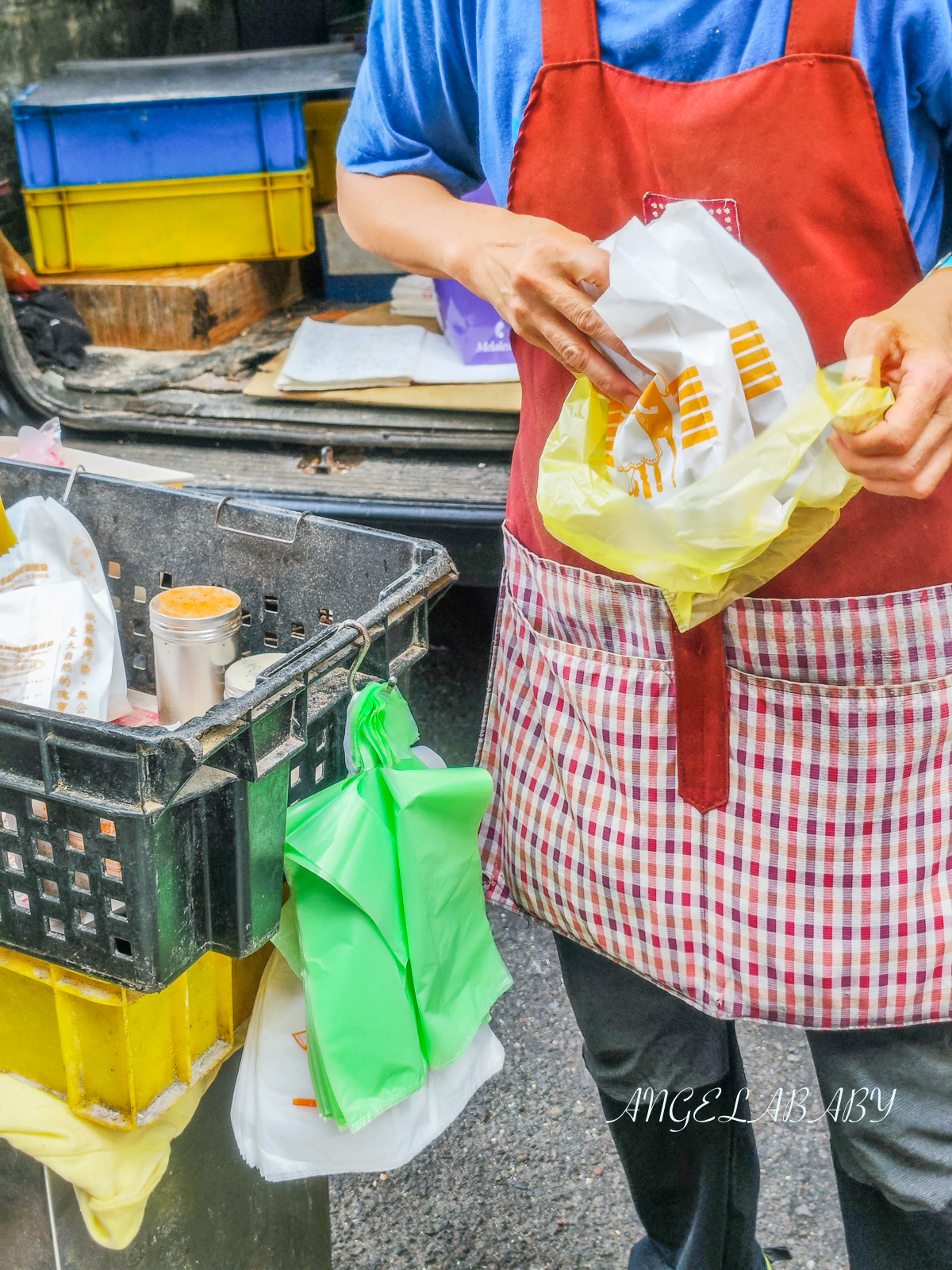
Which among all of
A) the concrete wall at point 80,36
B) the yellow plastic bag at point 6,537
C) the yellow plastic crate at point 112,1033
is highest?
the concrete wall at point 80,36

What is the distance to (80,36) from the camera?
3.40 metres

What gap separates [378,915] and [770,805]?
0.37 metres

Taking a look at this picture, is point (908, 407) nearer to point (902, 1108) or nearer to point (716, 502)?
point (716, 502)

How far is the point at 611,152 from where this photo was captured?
101 centimetres

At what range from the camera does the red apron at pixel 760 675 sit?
3.12 ft

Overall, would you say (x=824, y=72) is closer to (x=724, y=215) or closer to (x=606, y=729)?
(x=724, y=215)

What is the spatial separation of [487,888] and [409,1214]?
647mm

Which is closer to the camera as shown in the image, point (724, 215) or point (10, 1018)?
point (724, 215)

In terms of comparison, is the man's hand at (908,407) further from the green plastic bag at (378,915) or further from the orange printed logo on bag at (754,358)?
the green plastic bag at (378,915)

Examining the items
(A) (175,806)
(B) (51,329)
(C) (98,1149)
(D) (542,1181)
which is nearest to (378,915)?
(A) (175,806)

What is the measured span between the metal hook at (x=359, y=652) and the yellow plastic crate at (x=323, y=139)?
2.25 metres

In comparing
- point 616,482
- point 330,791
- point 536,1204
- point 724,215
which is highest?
point 724,215

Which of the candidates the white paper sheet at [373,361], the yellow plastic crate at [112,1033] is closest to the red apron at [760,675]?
the yellow plastic crate at [112,1033]

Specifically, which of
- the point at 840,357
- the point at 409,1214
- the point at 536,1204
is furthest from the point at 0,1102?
the point at 840,357
